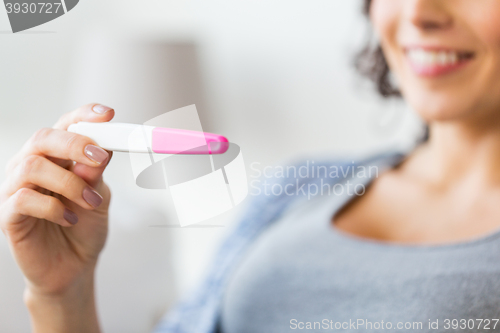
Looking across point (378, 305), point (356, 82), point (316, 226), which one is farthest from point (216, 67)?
point (378, 305)

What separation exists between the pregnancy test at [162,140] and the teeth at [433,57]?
30 cm

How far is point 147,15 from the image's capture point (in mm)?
571

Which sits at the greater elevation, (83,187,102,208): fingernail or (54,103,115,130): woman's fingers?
(54,103,115,130): woman's fingers

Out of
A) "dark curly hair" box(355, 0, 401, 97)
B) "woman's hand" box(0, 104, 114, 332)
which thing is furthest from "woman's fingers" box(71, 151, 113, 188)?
"dark curly hair" box(355, 0, 401, 97)

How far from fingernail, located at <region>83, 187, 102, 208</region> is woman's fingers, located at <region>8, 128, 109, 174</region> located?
22mm

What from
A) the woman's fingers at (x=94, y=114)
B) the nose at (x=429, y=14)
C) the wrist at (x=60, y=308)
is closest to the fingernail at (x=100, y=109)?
the woman's fingers at (x=94, y=114)

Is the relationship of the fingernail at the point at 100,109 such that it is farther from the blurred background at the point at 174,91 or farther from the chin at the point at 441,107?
the chin at the point at 441,107

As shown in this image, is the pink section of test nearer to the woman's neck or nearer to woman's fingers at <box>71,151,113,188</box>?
woman's fingers at <box>71,151,113,188</box>

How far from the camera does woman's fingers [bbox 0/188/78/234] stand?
22 cm

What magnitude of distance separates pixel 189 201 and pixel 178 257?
0.19 meters

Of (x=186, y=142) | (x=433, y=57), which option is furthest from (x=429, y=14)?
(x=186, y=142)

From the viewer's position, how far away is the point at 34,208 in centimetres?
22

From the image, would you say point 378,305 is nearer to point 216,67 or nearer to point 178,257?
point 178,257

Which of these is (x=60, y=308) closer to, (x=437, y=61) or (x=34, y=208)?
(x=34, y=208)
